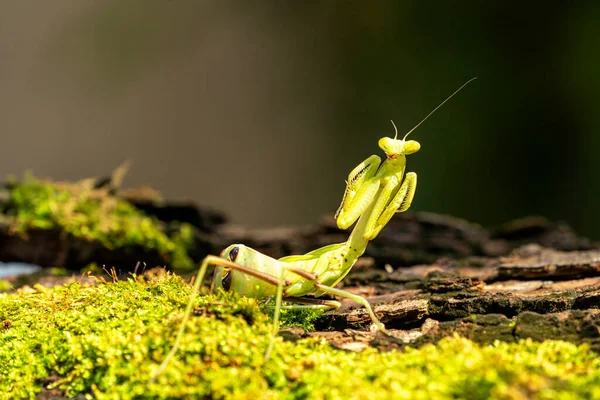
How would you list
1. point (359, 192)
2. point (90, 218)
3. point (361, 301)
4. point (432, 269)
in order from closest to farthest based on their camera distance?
point (361, 301) < point (359, 192) < point (432, 269) < point (90, 218)

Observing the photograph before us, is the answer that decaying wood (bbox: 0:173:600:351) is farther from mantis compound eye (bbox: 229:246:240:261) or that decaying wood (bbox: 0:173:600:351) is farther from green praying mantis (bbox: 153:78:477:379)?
mantis compound eye (bbox: 229:246:240:261)

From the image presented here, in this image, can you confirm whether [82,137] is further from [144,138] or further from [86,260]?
[86,260]

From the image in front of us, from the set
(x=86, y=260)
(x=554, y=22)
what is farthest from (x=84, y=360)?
(x=554, y=22)

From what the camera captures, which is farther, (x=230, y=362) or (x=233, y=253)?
(x=233, y=253)

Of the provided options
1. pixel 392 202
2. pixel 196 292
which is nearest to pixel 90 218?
pixel 196 292

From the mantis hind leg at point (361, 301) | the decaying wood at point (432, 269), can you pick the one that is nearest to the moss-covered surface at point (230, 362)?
the decaying wood at point (432, 269)

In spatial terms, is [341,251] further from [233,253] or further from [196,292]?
[196,292]

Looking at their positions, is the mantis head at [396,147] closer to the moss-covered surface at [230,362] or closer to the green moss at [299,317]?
the green moss at [299,317]
